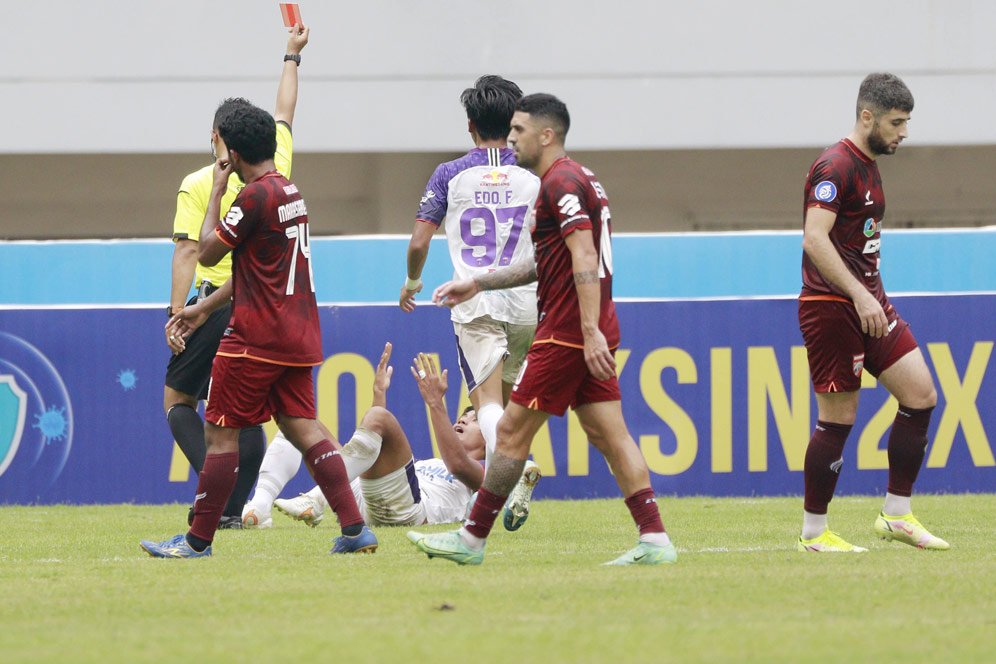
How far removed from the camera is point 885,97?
23.3 feet

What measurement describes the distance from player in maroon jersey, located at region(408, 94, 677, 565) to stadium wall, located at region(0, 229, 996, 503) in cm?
446

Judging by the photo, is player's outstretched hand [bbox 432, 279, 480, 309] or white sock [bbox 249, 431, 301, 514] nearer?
player's outstretched hand [bbox 432, 279, 480, 309]

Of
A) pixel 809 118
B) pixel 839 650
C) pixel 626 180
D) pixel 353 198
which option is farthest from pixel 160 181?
pixel 839 650

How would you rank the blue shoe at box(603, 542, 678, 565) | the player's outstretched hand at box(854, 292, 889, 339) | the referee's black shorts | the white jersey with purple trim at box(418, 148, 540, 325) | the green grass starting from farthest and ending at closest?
the referee's black shorts
the white jersey with purple trim at box(418, 148, 540, 325)
the player's outstretched hand at box(854, 292, 889, 339)
the blue shoe at box(603, 542, 678, 565)
the green grass

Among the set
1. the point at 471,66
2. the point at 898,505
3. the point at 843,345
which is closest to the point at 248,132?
the point at 843,345

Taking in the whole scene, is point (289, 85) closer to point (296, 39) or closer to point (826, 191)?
point (296, 39)

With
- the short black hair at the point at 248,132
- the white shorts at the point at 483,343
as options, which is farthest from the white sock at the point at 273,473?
the short black hair at the point at 248,132

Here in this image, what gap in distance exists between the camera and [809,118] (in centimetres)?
1872

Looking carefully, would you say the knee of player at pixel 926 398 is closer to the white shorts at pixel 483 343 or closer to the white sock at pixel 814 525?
the white sock at pixel 814 525

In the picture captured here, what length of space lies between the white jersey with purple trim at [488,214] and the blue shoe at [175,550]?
2066mm

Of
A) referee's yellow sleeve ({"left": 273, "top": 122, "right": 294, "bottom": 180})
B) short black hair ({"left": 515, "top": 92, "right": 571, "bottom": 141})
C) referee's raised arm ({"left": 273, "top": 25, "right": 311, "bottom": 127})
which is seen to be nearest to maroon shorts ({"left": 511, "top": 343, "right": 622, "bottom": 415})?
short black hair ({"left": 515, "top": 92, "right": 571, "bottom": 141})

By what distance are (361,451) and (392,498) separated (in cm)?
42

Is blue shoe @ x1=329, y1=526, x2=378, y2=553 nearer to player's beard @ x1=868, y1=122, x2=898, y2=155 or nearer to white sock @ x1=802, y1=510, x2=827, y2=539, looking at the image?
white sock @ x1=802, y1=510, x2=827, y2=539

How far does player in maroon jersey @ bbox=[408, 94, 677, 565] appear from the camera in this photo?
20.7ft
